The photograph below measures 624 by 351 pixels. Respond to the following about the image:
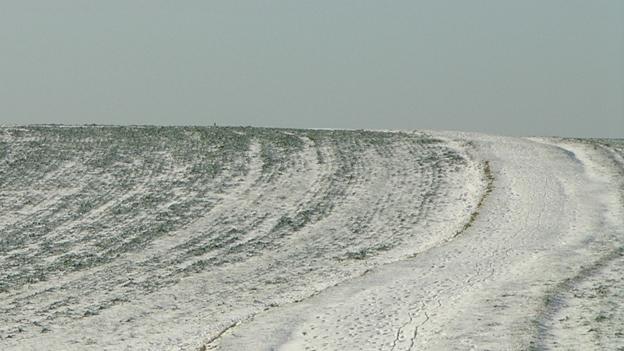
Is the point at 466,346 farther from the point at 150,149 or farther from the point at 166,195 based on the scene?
the point at 150,149

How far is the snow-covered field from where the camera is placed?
11594mm

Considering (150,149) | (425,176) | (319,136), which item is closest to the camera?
(425,176)

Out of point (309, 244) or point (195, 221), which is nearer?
point (309, 244)

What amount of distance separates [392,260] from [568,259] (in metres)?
2.50

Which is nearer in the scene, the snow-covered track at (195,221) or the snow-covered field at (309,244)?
the snow-covered field at (309,244)

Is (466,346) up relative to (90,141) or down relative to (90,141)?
down

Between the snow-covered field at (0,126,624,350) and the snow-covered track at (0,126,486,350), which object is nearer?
the snow-covered field at (0,126,624,350)

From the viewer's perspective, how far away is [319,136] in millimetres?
30344

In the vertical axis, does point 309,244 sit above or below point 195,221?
below

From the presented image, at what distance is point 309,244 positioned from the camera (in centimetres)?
1662

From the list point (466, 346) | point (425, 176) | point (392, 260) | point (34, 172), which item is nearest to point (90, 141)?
point (34, 172)

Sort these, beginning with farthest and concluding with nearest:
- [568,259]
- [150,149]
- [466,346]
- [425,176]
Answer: [150,149]
[425,176]
[568,259]
[466,346]

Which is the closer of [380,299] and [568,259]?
[380,299]

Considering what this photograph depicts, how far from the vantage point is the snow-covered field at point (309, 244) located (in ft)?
38.0
